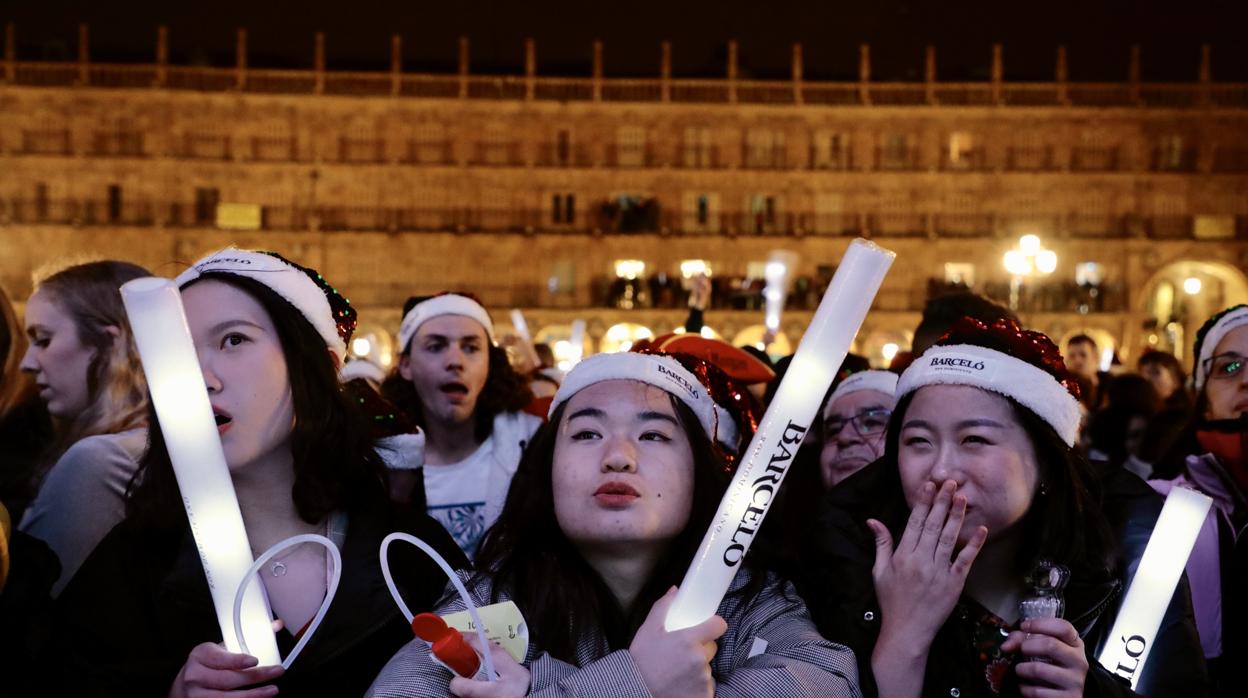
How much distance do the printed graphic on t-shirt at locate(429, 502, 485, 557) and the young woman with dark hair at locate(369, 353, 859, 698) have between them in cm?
224

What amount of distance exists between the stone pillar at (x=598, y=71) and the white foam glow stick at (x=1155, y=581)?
36.6 metres

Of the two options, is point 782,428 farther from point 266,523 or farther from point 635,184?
point 635,184

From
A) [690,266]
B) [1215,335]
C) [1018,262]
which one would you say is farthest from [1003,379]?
[690,266]

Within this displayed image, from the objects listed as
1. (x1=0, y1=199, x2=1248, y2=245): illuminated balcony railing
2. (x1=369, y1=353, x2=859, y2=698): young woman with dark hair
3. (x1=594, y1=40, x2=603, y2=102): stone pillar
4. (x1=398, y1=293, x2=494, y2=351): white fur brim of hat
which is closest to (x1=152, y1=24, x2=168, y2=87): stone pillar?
(x1=0, y1=199, x2=1248, y2=245): illuminated balcony railing

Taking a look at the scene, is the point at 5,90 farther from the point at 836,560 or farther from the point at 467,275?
the point at 836,560

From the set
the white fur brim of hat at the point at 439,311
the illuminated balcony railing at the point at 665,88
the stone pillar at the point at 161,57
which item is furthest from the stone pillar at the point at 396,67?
the white fur brim of hat at the point at 439,311

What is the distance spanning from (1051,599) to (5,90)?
38918mm

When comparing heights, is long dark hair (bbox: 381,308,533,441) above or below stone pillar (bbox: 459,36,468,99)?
below

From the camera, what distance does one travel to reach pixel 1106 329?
36531 mm

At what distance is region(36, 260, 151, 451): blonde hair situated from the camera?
372cm

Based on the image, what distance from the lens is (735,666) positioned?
251 centimetres

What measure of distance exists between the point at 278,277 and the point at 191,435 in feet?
2.49

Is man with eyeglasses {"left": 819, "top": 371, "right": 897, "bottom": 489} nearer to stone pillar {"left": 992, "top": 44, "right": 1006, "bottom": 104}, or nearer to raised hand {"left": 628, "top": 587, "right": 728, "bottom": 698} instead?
raised hand {"left": 628, "top": 587, "right": 728, "bottom": 698}

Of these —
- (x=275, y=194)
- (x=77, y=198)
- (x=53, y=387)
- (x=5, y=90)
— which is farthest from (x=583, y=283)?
(x=53, y=387)
